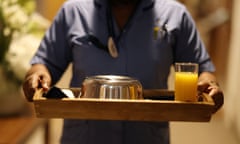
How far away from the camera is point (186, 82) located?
109 centimetres

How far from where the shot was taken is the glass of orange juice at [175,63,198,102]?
1.08m

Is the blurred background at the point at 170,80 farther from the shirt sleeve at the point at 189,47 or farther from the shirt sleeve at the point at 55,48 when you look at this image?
the shirt sleeve at the point at 189,47

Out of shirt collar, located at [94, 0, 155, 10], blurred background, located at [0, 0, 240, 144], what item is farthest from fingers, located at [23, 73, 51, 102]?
blurred background, located at [0, 0, 240, 144]

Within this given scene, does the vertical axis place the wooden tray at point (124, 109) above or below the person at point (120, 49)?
below

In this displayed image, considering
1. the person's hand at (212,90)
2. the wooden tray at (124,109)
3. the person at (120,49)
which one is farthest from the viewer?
the person at (120,49)

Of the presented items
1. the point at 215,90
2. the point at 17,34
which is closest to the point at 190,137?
the point at 17,34

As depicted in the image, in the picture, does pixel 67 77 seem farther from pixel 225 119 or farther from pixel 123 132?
pixel 225 119

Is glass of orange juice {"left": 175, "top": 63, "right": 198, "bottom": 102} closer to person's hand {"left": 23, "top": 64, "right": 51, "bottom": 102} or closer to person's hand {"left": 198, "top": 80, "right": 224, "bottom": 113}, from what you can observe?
person's hand {"left": 198, "top": 80, "right": 224, "bottom": 113}

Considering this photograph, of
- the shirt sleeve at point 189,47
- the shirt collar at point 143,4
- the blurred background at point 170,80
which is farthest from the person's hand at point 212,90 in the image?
the blurred background at point 170,80

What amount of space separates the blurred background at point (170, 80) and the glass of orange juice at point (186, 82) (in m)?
0.77

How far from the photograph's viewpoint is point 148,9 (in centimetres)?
139

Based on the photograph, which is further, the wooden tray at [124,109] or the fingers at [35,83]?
the fingers at [35,83]

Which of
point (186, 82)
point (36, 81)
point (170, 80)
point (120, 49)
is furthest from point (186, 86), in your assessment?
point (170, 80)

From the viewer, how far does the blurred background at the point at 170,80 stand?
1.81m
